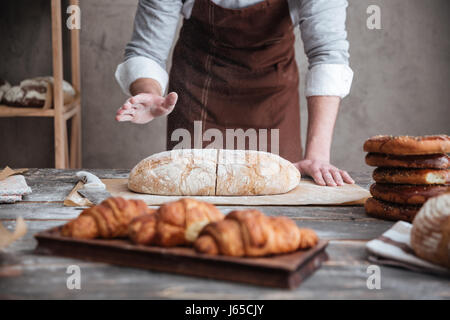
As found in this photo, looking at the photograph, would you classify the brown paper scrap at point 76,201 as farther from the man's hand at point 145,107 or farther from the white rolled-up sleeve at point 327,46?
the white rolled-up sleeve at point 327,46

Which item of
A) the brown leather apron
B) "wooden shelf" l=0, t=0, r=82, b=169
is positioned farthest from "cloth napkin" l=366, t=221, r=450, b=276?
"wooden shelf" l=0, t=0, r=82, b=169

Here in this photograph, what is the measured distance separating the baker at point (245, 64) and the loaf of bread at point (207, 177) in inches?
14.2

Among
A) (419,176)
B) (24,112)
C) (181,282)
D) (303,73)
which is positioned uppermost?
(303,73)

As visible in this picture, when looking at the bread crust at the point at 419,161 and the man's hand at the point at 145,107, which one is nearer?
the bread crust at the point at 419,161

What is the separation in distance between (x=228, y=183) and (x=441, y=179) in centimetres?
57

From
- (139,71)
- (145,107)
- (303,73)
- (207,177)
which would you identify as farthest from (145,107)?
(303,73)

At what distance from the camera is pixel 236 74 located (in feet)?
6.41

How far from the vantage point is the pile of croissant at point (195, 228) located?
656 millimetres

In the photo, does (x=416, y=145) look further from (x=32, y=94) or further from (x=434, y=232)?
(x=32, y=94)

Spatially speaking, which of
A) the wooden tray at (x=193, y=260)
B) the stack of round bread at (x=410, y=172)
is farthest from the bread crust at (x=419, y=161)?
the wooden tray at (x=193, y=260)

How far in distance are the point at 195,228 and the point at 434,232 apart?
363 mm

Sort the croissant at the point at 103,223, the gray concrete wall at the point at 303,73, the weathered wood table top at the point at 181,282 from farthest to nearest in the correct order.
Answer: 1. the gray concrete wall at the point at 303,73
2. the croissant at the point at 103,223
3. the weathered wood table top at the point at 181,282
